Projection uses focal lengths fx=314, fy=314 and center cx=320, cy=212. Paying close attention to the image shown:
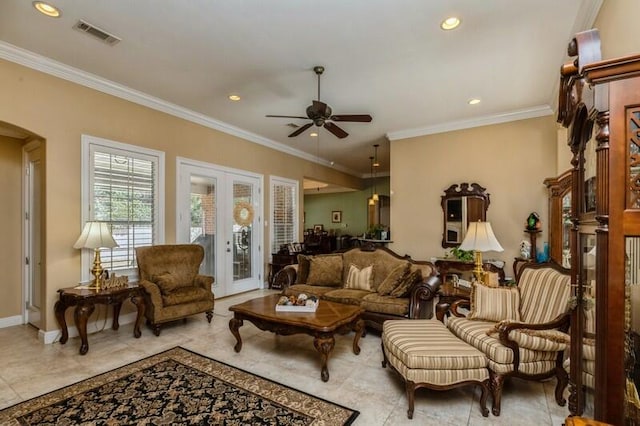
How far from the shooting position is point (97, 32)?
2.94 meters

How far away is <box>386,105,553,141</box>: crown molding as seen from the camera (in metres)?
4.77

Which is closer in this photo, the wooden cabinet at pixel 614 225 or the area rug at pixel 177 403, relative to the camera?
the wooden cabinet at pixel 614 225

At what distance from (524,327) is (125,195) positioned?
4.64m

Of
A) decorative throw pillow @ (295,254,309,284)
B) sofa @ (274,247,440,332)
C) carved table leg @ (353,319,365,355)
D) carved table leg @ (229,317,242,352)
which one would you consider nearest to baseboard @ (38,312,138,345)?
carved table leg @ (229,317,242,352)

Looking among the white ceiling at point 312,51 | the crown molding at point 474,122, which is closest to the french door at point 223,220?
the white ceiling at point 312,51

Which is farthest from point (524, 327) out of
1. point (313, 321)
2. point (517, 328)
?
point (313, 321)

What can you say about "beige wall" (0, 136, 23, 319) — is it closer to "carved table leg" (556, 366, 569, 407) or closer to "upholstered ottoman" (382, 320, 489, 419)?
"upholstered ottoman" (382, 320, 489, 419)

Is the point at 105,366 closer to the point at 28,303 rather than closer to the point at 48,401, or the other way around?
the point at 48,401

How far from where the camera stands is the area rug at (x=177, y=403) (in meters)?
2.16

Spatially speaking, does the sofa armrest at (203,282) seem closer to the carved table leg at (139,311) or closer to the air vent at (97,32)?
the carved table leg at (139,311)

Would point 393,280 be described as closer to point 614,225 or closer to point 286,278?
point 286,278

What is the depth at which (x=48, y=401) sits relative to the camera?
237 cm

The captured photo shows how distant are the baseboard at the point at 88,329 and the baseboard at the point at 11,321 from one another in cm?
101

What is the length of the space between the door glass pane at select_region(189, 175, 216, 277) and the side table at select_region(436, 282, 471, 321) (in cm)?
376
